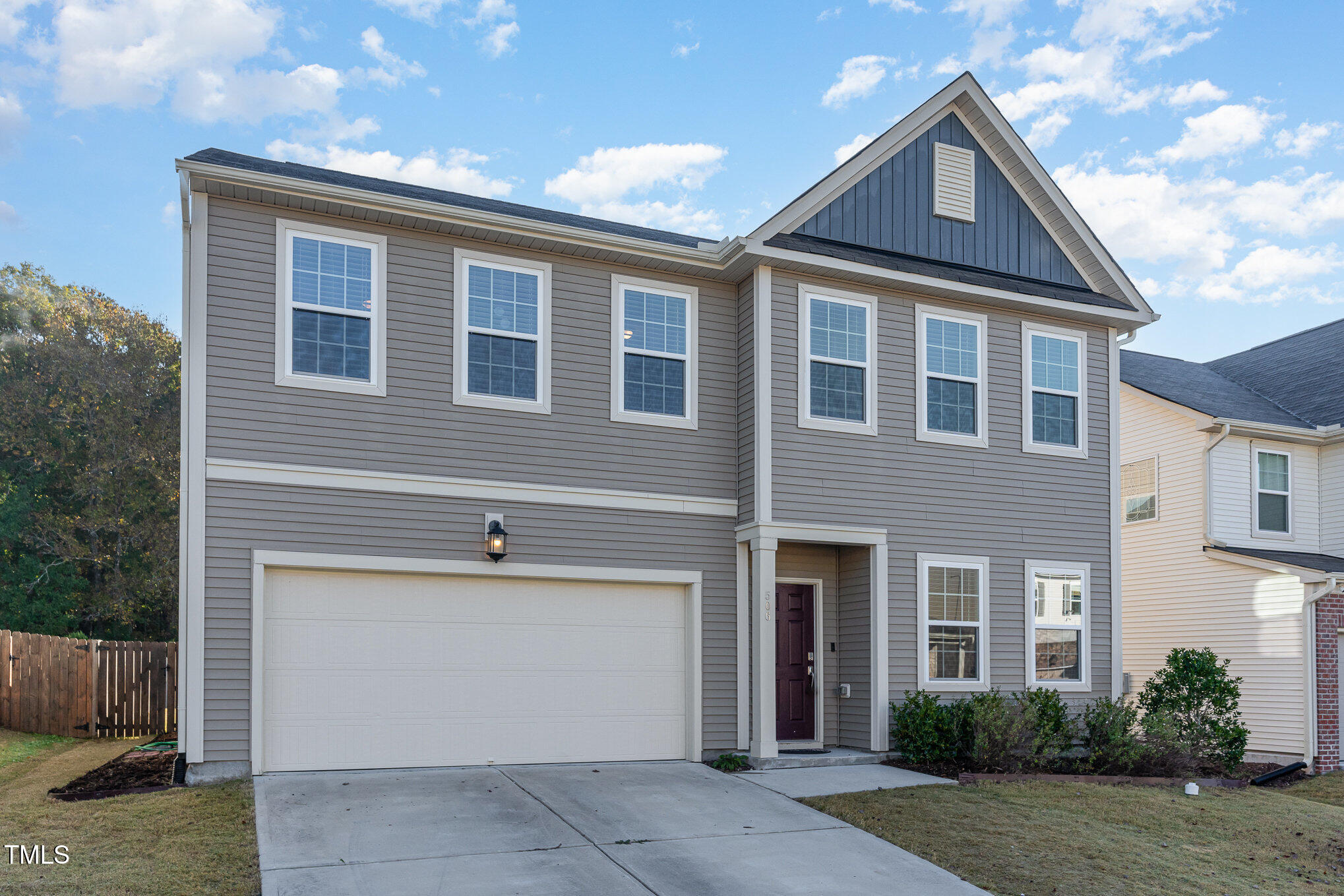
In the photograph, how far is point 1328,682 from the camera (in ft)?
47.6

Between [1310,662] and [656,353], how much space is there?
10515 millimetres

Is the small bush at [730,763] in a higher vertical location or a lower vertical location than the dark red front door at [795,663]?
lower

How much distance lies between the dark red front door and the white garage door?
137 cm

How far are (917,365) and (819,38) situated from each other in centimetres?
749

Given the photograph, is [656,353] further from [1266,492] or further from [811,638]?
[1266,492]

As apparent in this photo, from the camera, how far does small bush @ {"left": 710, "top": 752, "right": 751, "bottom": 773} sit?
10.7 meters

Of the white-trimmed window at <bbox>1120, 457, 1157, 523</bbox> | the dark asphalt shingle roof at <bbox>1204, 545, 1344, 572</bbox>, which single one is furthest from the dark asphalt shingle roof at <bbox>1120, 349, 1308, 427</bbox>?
the dark asphalt shingle roof at <bbox>1204, 545, 1344, 572</bbox>

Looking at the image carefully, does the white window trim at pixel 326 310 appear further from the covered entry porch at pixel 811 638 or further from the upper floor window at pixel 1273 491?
the upper floor window at pixel 1273 491

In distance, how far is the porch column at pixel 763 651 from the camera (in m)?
10.9

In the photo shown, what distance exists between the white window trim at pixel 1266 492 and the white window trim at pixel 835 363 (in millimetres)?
8137

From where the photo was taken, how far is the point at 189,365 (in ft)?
31.1

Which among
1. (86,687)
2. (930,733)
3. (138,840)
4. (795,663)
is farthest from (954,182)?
(86,687)

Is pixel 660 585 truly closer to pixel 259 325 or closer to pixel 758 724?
pixel 758 724

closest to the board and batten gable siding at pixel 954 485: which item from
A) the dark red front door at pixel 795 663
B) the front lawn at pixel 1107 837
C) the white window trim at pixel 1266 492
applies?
the dark red front door at pixel 795 663
